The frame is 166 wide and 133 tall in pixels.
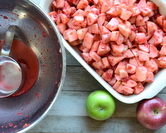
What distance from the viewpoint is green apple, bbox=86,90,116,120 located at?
4.36ft

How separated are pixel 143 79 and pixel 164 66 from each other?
159mm

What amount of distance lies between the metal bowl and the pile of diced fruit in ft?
0.43

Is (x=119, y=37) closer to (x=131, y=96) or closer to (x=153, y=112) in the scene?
(x=131, y=96)

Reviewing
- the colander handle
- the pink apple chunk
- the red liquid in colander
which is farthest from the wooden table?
the colander handle

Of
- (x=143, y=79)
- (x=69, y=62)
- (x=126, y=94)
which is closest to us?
(x=143, y=79)

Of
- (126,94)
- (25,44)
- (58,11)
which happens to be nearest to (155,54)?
(126,94)

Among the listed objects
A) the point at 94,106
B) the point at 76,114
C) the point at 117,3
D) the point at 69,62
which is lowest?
the point at 76,114

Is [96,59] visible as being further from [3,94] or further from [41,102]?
[3,94]

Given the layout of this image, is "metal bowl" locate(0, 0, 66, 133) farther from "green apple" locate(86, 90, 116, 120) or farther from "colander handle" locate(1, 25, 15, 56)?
"green apple" locate(86, 90, 116, 120)

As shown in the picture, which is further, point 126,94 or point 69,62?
point 69,62

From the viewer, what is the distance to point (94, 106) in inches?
52.7

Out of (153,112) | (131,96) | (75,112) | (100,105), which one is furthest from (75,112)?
(153,112)

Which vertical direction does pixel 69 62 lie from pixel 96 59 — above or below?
below

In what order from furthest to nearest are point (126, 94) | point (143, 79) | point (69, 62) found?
point (69, 62) → point (126, 94) → point (143, 79)
